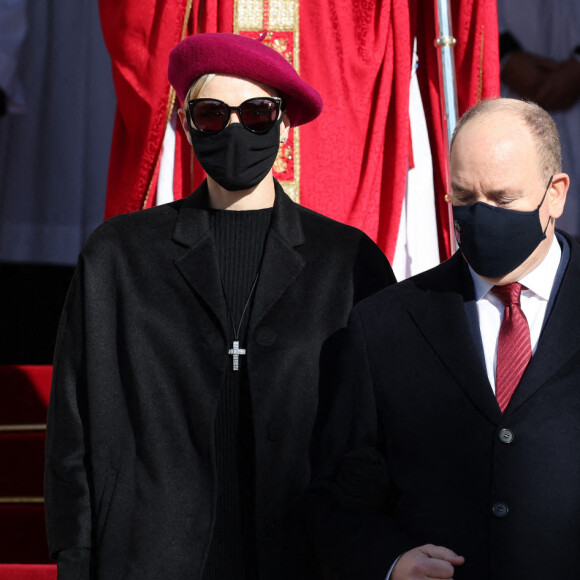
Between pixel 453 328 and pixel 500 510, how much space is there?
1.24 ft

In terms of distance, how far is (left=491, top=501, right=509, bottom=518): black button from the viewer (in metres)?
1.83

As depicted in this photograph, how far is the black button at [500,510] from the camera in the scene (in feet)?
6.01

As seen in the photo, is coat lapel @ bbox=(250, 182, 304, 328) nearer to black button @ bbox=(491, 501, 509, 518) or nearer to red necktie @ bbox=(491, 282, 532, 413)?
red necktie @ bbox=(491, 282, 532, 413)

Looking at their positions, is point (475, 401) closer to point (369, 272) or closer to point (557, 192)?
point (557, 192)

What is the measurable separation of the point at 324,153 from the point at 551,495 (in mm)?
2772

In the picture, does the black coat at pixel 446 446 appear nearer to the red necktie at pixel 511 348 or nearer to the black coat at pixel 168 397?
the red necktie at pixel 511 348

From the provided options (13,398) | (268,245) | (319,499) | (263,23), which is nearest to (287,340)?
(268,245)

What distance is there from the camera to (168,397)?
225 centimetres

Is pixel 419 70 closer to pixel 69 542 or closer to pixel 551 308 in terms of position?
Result: pixel 551 308

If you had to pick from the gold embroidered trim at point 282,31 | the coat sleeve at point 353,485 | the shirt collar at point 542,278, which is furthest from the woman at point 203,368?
the gold embroidered trim at point 282,31

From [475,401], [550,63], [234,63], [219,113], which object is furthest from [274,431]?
[550,63]

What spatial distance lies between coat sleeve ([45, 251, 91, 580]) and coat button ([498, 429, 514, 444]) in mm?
982

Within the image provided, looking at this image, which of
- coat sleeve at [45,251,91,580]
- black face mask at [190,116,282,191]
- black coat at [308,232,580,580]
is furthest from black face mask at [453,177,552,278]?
coat sleeve at [45,251,91,580]

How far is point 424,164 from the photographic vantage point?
4.60m
